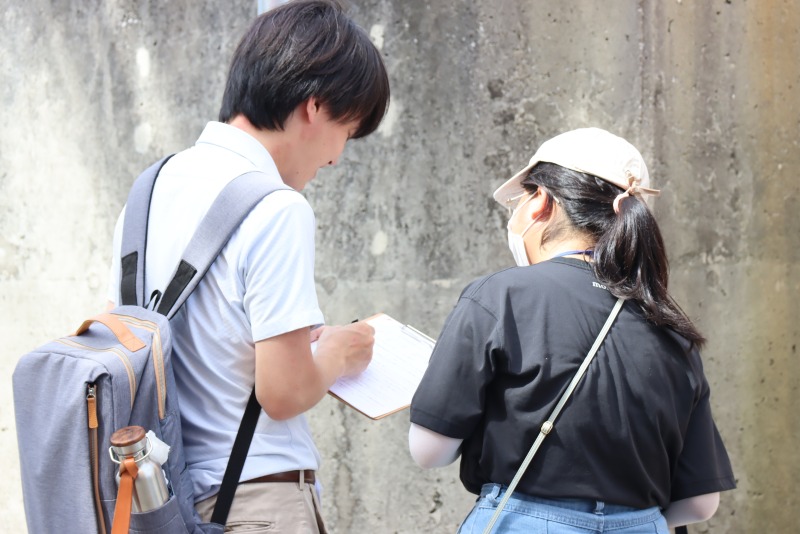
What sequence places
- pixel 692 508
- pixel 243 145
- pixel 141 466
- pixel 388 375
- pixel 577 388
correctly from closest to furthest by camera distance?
pixel 141 466 → pixel 577 388 → pixel 243 145 → pixel 692 508 → pixel 388 375

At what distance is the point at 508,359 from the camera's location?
176cm

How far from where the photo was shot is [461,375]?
178cm

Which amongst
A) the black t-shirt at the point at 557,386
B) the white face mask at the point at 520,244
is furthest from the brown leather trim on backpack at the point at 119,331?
the white face mask at the point at 520,244

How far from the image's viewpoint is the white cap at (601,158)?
1.94 m

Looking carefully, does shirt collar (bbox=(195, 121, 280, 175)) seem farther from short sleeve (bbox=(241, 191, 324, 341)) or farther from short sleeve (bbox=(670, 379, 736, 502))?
short sleeve (bbox=(670, 379, 736, 502))

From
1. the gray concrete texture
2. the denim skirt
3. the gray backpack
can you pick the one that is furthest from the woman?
the gray concrete texture

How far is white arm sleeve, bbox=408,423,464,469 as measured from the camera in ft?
6.03

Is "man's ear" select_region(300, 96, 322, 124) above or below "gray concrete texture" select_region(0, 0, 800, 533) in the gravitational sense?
above

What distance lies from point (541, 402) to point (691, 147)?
2.19m

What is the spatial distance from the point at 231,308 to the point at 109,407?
0.30 m

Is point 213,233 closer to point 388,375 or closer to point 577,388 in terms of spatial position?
point 388,375

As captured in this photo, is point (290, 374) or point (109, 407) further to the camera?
point (290, 374)

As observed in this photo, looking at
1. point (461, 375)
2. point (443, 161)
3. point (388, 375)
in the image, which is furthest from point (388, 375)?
point (443, 161)

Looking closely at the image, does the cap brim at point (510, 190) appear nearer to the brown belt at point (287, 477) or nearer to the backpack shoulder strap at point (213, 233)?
the backpack shoulder strap at point (213, 233)
